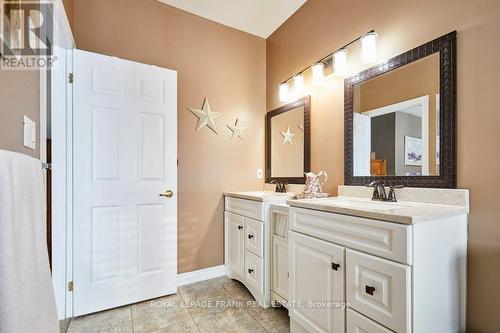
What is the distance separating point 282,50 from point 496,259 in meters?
2.41

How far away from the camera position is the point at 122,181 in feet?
6.50

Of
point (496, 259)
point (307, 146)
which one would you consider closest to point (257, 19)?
point (307, 146)

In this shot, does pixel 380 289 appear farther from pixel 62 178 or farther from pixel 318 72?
pixel 62 178

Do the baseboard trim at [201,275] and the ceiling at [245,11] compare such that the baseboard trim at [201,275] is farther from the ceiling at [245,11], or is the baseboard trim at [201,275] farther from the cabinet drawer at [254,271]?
the ceiling at [245,11]

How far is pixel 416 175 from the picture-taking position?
1.49 meters

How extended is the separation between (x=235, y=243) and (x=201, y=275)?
491 mm

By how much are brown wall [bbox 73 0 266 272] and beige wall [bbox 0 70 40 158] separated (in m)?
1.14

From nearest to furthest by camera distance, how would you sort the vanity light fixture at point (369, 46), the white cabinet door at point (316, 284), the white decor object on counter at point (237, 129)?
the white cabinet door at point (316, 284)
the vanity light fixture at point (369, 46)
the white decor object on counter at point (237, 129)

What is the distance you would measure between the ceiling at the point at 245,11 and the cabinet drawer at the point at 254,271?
91.6 inches

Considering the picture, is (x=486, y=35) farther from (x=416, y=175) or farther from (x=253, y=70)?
(x=253, y=70)

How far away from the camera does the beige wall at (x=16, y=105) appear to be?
2.84ft

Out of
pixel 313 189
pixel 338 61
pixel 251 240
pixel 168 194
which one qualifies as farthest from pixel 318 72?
pixel 168 194

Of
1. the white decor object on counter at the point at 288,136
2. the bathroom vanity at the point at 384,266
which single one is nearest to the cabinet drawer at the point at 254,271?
the bathroom vanity at the point at 384,266

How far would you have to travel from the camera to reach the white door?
1855 millimetres
